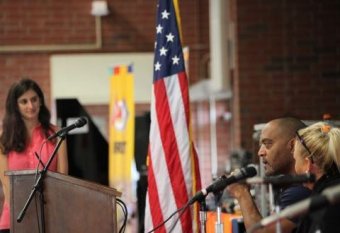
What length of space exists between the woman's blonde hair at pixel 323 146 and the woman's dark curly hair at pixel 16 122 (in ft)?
4.90

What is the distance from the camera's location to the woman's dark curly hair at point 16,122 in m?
3.72

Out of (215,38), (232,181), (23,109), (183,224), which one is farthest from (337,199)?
(215,38)

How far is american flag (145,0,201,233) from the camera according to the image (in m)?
3.96

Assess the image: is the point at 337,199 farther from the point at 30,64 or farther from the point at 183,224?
the point at 30,64

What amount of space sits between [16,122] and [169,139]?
2.75 ft

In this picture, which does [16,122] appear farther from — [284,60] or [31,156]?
[284,60]

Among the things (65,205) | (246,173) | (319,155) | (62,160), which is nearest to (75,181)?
(65,205)

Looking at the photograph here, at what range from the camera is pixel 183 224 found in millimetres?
3830

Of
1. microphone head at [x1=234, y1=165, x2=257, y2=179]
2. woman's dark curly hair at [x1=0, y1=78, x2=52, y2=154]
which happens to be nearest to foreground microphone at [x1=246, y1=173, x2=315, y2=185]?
microphone head at [x1=234, y1=165, x2=257, y2=179]

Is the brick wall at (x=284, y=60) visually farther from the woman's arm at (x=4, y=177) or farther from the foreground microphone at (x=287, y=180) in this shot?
the foreground microphone at (x=287, y=180)

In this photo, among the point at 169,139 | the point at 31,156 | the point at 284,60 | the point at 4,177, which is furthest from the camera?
the point at 284,60

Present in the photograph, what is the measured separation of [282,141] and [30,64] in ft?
17.7

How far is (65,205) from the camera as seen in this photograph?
3143 mm

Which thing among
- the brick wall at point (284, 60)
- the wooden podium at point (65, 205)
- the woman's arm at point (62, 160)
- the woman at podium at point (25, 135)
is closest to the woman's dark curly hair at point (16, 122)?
the woman at podium at point (25, 135)
